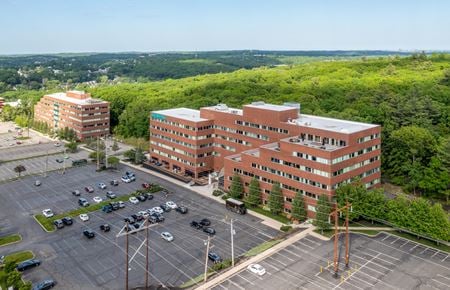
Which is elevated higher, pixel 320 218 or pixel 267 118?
pixel 267 118

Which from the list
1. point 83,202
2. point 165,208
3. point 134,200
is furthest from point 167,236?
point 83,202

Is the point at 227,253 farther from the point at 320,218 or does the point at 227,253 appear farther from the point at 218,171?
the point at 218,171

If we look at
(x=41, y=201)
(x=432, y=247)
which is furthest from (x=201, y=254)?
(x=41, y=201)

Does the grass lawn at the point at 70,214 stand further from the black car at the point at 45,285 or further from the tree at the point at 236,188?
the tree at the point at 236,188

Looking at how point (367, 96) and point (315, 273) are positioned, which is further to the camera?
point (367, 96)

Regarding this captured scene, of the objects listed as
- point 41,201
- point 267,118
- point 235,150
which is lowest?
point 41,201

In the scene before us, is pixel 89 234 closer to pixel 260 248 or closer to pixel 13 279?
pixel 13 279

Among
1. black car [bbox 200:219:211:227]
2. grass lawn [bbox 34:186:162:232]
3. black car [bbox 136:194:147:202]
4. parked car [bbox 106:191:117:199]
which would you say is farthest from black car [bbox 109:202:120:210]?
black car [bbox 200:219:211:227]

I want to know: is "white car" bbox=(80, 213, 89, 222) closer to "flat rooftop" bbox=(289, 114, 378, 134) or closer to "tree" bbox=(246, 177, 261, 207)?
"tree" bbox=(246, 177, 261, 207)
